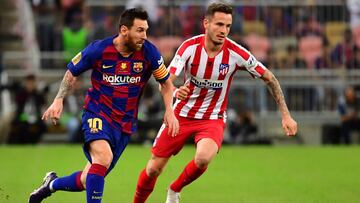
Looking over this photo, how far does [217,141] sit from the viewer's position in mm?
10625

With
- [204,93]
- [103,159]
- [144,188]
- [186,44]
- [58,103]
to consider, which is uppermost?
[186,44]

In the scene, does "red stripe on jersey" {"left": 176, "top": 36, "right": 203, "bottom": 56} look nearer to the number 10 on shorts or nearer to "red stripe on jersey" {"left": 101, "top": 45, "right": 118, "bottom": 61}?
"red stripe on jersey" {"left": 101, "top": 45, "right": 118, "bottom": 61}

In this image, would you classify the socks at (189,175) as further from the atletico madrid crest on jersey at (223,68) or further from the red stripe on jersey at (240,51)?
the red stripe on jersey at (240,51)

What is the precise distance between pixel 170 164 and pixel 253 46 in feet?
20.9

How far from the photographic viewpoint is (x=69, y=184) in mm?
9805

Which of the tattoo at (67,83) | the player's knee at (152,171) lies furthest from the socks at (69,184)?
the player's knee at (152,171)

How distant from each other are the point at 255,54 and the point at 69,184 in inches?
539

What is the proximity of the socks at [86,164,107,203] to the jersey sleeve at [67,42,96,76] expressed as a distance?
3.27ft

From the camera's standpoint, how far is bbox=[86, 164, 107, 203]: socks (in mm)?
9086

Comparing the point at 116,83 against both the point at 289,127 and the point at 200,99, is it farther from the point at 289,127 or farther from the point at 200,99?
the point at 289,127

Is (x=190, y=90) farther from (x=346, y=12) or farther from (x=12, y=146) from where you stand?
(x=346, y=12)

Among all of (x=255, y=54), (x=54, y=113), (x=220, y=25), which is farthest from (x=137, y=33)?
(x=255, y=54)

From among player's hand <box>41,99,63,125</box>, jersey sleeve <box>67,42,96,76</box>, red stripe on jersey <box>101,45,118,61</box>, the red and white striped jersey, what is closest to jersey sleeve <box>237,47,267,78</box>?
the red and white striped jersey

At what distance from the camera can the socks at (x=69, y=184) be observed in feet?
31.9
